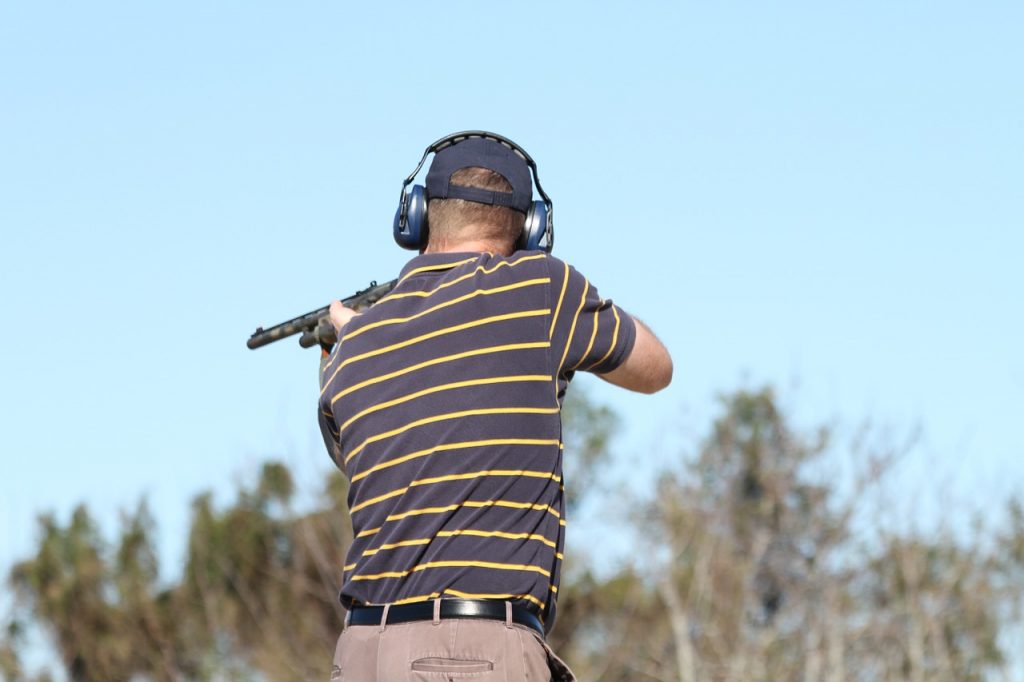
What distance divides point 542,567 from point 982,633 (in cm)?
2946

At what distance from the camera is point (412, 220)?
4.36 metres

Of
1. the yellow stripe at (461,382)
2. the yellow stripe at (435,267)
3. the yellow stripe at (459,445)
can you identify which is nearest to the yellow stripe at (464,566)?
the yellow stripe at (459,445)

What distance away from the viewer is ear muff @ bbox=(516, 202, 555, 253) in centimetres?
431

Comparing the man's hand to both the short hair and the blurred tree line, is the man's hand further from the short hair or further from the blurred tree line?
the blurred tree line

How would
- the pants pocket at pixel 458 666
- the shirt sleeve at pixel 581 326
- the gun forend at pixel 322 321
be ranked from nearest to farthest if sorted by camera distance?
1. the pants pocket at pixel 458 666
2. the shirt sleeve at pixel 581 326
3. the gun forend at pixel 322 321

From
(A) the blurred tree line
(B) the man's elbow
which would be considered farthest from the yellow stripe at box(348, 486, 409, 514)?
(A) the blurred tree line

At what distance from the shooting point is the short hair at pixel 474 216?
415cm

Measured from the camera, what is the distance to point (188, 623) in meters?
33.7

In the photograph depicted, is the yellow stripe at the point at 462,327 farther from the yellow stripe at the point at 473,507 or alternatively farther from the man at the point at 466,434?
the yellow stripe at the point at 473,507

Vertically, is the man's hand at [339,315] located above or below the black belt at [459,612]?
above

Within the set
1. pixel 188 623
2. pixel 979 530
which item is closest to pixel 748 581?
pixel 979 530

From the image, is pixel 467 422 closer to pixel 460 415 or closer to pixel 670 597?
pixel 460 415

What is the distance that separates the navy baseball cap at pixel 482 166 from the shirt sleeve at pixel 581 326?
0.91 feet

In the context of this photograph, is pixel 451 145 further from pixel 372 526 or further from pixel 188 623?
pixel 188 623
